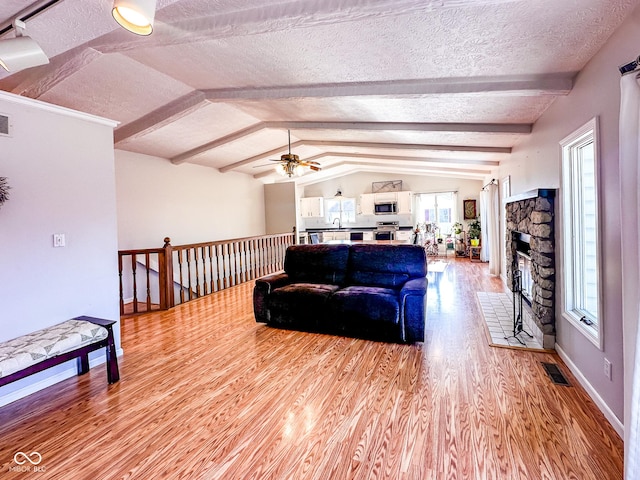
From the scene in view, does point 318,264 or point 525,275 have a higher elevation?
point 318,264

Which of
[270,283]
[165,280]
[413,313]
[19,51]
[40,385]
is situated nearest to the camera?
[19,51]

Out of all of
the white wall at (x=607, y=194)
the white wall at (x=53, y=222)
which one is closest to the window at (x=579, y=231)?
the white wall at (x=607, y=194)

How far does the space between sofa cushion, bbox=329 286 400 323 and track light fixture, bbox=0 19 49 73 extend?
310cm

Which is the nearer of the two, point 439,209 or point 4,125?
point 4,125

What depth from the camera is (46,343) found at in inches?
88.2

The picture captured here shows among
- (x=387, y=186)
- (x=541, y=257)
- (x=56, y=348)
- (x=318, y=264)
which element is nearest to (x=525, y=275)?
(x=541, y=257)

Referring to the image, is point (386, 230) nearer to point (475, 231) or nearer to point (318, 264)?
point (475, 231)

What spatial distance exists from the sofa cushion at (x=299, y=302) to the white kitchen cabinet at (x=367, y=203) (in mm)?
6586

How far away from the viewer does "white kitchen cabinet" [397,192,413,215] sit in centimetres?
968

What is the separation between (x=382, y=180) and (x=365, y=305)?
7.68 metres

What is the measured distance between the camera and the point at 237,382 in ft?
8.48

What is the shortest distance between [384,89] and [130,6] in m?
2.25

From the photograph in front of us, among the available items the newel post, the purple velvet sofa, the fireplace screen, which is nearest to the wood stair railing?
the newel post

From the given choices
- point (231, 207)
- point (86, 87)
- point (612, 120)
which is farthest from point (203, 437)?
point (231, 207)
